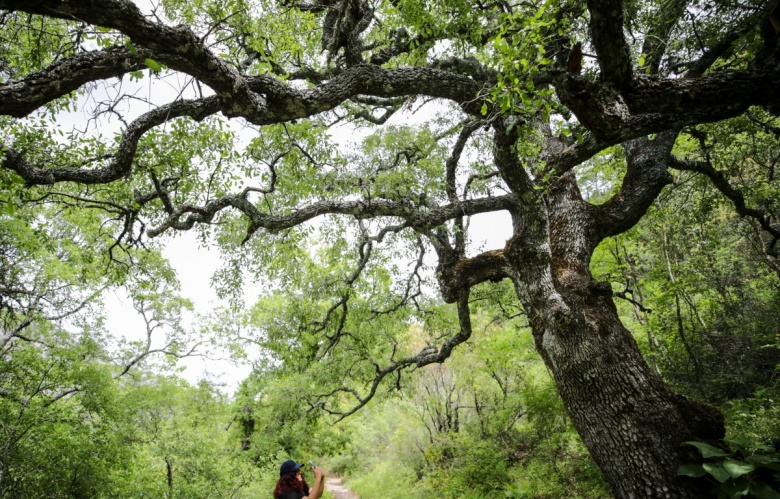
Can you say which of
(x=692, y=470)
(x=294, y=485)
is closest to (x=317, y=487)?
(x=294, y=485)

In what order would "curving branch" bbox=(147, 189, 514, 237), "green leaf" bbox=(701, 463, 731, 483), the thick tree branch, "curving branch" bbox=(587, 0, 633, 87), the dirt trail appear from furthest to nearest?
the dirt trail → "curving branch" bbox=(147, 189, 514, 237) → the thick tree branch → "green leaf" bbox=(701, 463, 731, 483) → "curving branch" bbox=(587, 0, 633, 87)

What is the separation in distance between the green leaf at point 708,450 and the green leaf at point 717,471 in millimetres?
82

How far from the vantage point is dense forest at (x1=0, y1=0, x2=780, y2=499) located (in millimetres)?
3018

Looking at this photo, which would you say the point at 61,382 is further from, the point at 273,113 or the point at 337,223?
the point at 273,113

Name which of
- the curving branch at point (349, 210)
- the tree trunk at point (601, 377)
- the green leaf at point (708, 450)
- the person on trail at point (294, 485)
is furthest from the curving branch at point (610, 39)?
the person on trail at point (294, 485)

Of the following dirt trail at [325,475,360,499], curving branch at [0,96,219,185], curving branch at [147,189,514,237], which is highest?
curving branch at [0,96,219,185]

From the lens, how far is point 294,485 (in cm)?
430

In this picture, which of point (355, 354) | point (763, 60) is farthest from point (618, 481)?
point (355, 354)

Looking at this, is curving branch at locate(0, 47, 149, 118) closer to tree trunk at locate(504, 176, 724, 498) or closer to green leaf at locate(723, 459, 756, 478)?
tree trunk at locate(504, 176, 724, 498)

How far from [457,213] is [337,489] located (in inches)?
728

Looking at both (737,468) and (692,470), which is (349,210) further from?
(737,468)

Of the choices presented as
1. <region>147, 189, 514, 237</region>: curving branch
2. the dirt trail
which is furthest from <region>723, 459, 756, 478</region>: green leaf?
the dirt trail

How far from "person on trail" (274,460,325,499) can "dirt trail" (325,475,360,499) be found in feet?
45.5

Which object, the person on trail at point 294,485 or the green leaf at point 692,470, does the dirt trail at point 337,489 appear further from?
the green leaf at point 692,470
